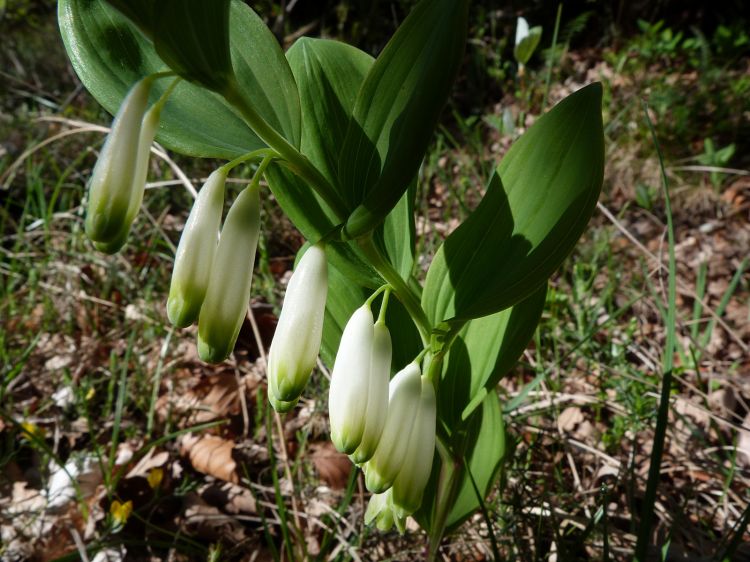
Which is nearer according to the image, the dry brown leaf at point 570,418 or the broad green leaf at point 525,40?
the dry brown leaf at point 570,418

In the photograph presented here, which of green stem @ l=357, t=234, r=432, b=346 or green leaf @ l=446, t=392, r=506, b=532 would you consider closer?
green stem @ l=357, t=234, r=432, b=346

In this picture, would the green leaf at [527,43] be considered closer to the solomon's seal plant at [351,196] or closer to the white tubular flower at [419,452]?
the solomon's seal plant at [351,196]

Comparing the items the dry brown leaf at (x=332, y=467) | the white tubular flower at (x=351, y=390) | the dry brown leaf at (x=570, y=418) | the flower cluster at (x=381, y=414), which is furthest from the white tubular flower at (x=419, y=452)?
the dry brown leaf at (x=570, y=418)

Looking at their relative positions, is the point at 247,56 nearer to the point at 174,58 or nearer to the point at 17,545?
the point at 174,58

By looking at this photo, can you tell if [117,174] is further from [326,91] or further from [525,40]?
[525,40]

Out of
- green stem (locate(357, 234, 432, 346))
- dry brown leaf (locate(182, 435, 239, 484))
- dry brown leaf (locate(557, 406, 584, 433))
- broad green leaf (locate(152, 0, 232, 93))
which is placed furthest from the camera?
dry brown leaf (locate(557, 406, 584, 433))

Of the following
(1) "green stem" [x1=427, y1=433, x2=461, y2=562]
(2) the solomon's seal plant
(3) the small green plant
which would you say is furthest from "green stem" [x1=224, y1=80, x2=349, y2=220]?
(3) the small green plant

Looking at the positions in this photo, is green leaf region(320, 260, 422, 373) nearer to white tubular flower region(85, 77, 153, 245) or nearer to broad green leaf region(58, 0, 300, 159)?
broad green leaf region(58, 0, 300, 159)
